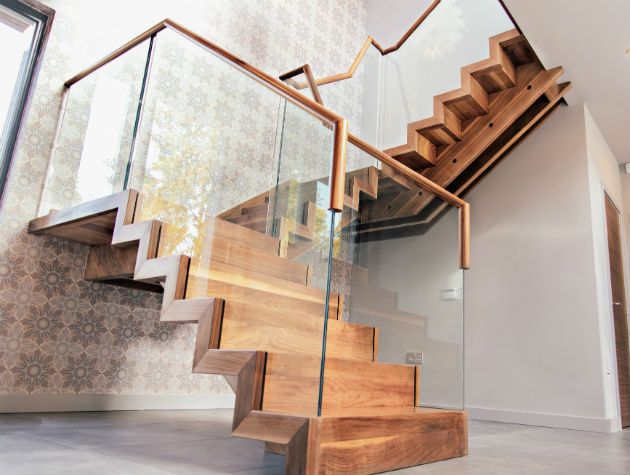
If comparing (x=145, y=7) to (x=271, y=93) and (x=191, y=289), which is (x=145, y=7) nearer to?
(x=271, y=93)

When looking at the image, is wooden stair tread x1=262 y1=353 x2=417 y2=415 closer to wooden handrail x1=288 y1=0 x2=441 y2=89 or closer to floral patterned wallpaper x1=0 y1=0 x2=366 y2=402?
floral patterned wallpaper x1=0 y1=0 x2=366 y2=402

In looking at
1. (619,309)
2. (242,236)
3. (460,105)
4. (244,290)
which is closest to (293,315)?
(244,290)

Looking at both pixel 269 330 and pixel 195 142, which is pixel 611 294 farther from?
pixel 195 142

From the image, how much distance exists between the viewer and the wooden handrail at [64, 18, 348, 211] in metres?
1.80

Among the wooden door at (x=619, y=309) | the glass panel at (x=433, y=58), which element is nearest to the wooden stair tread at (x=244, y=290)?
the glass panel at (x=433, y=58)

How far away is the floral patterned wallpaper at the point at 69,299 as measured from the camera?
2.58 m

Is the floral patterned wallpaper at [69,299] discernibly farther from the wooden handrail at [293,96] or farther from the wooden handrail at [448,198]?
→ the wooden handrail at [448,198]

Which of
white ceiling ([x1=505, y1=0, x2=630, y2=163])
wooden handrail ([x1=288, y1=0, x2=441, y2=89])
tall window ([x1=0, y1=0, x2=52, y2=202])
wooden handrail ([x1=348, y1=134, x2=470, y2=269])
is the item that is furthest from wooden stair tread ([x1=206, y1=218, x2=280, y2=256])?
wooden handrail ([x1=288, y1=0, x2=441, y2=89])

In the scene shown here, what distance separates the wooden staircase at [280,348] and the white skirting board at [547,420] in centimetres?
211

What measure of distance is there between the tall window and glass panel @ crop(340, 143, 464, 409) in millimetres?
1989

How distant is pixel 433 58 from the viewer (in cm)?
389

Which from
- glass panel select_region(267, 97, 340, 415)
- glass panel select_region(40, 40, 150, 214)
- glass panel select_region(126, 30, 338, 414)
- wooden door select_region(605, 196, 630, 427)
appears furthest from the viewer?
wooden door select_region(605, 196, 630, 427)

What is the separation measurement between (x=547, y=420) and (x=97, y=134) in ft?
12.2


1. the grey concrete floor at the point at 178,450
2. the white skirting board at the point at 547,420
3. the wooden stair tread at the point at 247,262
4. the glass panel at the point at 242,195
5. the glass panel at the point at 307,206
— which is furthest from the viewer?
the white skirting board at the point at 547,420
